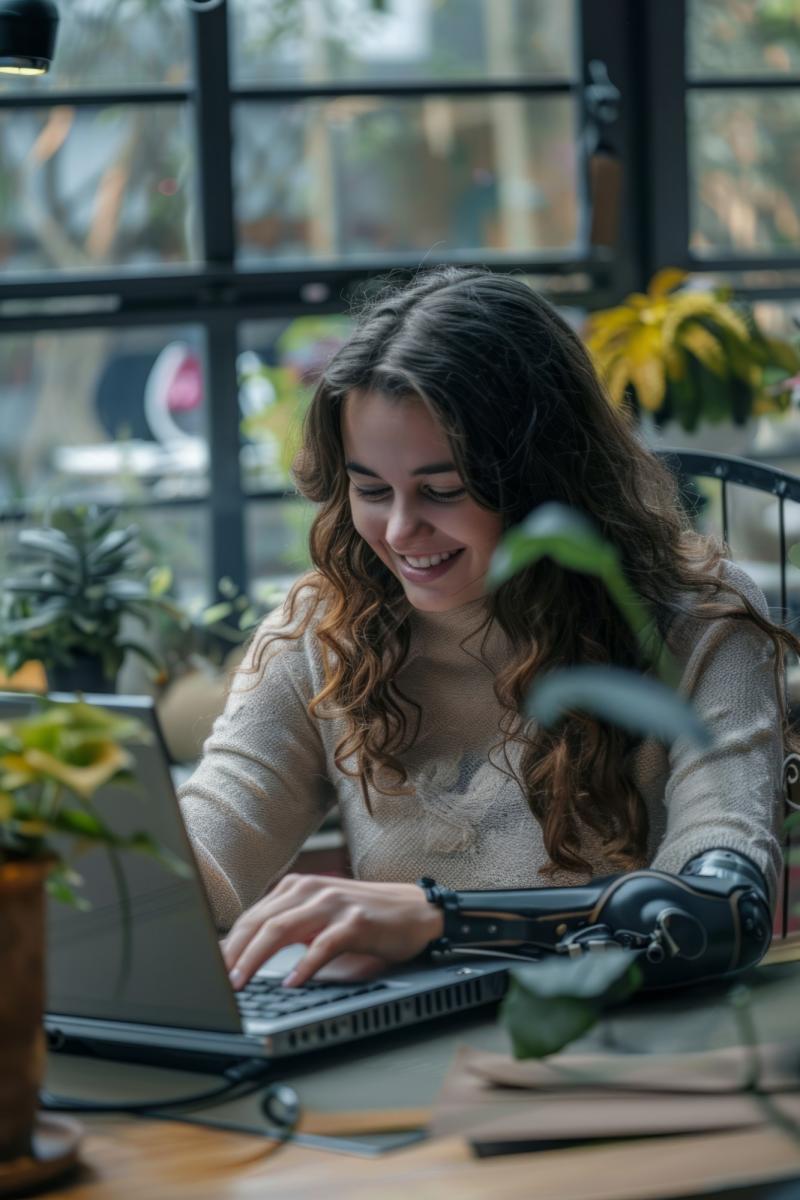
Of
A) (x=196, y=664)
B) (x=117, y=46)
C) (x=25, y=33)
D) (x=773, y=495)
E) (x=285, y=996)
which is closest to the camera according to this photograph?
(x=285, y=996)

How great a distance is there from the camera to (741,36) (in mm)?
3340

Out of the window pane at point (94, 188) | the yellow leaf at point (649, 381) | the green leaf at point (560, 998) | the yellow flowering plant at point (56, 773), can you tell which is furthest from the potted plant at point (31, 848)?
the window pane at point (94, 188)

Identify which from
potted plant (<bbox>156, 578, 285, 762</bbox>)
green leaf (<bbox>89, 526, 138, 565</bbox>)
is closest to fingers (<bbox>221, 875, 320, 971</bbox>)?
potted plant (<bbox>156, 578, 285, 762</bbox>)

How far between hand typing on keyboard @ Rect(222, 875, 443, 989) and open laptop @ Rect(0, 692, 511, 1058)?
2 centimetres

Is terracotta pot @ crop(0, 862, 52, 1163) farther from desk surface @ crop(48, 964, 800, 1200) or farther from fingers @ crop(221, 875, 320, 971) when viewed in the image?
fingers @ crop(221, 875, 320, 971)

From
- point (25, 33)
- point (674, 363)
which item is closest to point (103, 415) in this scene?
point (674, 363)

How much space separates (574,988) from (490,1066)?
0.55 ft

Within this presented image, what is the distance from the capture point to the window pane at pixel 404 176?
3.16m

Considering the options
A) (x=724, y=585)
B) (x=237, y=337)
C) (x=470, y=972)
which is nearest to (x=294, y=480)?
(x=724, y=585)

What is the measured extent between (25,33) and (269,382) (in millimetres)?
1234

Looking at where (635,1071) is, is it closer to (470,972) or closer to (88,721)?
(470,972)

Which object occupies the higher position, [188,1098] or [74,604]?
[188,1098]

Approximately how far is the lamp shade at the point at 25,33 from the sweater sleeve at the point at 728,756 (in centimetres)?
99

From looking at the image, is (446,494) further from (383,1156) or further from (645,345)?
(645,345)
